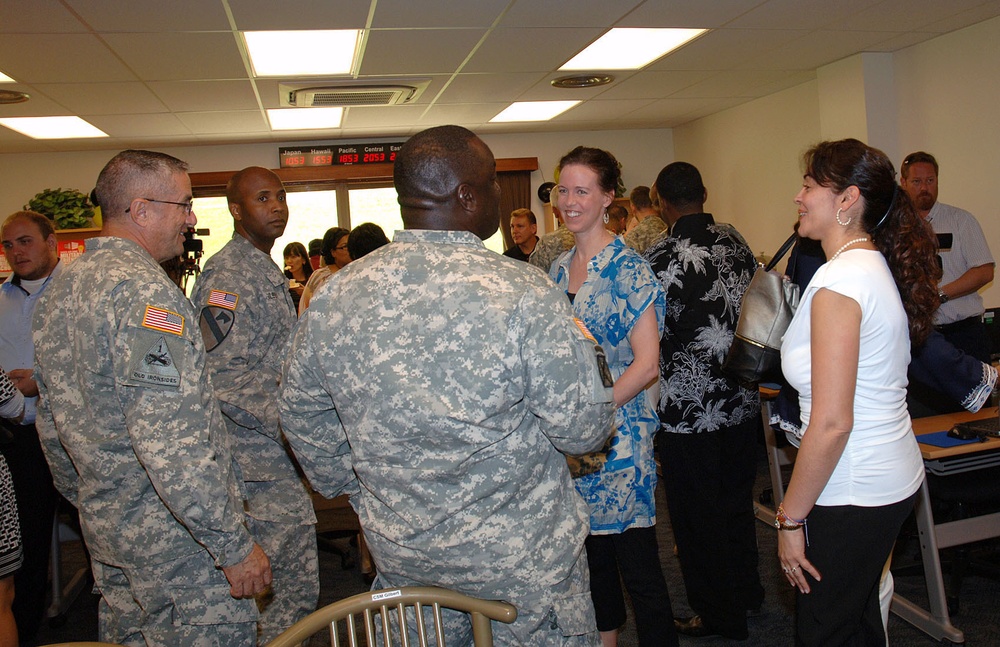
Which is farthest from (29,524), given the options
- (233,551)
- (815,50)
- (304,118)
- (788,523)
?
(815,50)

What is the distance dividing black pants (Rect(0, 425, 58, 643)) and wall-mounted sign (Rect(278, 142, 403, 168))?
18.1 ft

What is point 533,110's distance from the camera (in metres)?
7.32

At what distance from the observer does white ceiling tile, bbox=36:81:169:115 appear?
518 cm

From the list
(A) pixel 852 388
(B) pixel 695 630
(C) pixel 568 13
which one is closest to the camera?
(A) pixel 852 388

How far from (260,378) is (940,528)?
101 inches

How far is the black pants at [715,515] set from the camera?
2633mm

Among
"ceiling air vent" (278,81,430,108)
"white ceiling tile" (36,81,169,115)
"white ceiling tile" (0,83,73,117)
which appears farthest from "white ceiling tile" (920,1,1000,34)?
"white ceiling tile" (0,83,73,117)

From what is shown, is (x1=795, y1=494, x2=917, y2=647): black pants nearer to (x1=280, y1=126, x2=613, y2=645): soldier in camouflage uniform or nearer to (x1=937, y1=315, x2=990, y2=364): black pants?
(x1=280, y1=126, x2=613, y2=645): soldier in camouflage uniform

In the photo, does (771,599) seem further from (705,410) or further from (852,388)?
(852,388)

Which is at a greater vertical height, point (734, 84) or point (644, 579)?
point (734, 84)

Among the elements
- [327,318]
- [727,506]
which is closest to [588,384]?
[327,318]

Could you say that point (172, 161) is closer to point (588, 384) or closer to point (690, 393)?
point (588, 384)

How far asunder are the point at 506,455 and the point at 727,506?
1.57 meters

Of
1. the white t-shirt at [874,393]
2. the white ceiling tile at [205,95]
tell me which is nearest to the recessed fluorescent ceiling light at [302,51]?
the white ceiling tile at [205,95]
